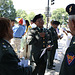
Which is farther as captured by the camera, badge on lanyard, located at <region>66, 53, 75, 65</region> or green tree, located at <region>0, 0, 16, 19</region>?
green tree, located at <region>0, 0, 16, 19</region>

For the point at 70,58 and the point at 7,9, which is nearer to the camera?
the point at 70,58

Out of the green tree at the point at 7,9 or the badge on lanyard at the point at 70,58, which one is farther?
the green tree at the point at 7,9

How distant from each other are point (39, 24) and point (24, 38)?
85.6 inches

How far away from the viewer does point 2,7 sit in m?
40.7

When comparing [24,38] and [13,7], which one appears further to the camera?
[13,7]

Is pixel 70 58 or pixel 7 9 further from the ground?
pixel 7 9

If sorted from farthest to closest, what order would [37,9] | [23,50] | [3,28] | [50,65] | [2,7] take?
[37,9] → [2,7] → [23,50] → [50,65] → [3,28]

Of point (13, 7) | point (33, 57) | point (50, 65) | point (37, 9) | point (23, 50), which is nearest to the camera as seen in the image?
point (33, 57)

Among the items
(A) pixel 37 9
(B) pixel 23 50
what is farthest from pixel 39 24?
(A) pixel 37 9

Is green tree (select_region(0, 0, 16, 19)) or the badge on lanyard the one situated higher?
green tree (select_region(0, 0, 16, 19))

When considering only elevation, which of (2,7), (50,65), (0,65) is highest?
(2,7)

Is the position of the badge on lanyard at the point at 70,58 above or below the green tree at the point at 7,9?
below

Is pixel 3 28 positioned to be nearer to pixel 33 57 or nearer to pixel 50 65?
pixel 33 57

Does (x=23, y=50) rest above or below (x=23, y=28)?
below
